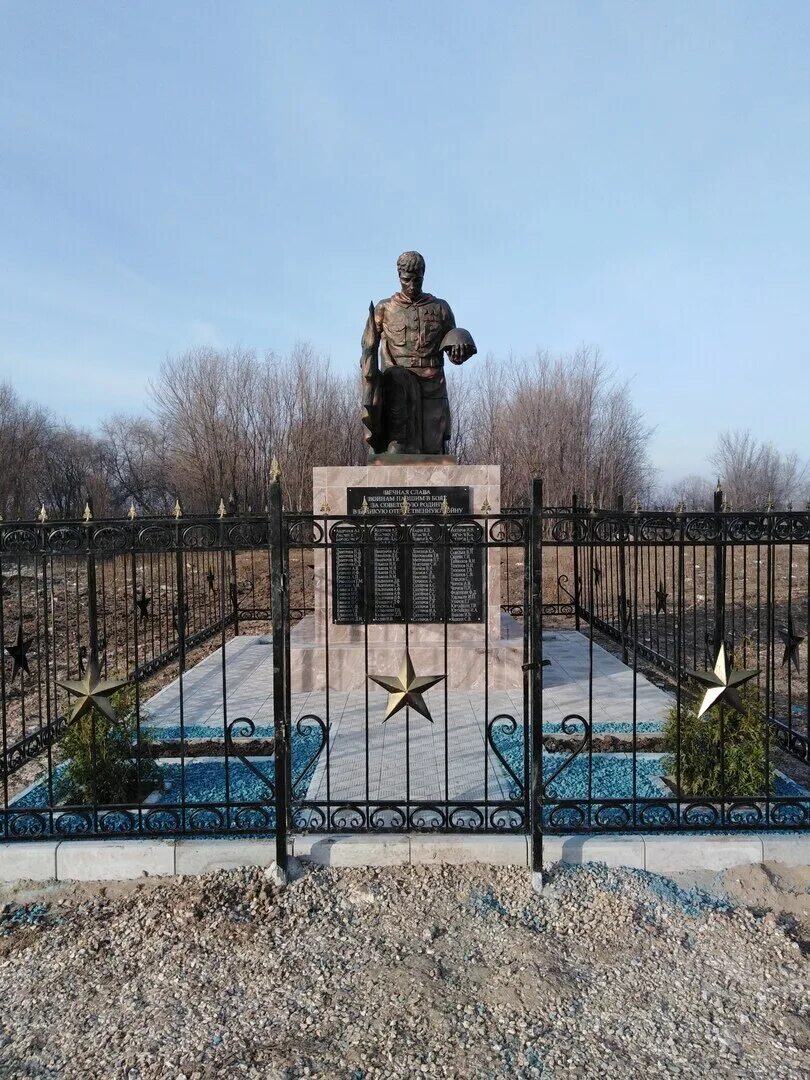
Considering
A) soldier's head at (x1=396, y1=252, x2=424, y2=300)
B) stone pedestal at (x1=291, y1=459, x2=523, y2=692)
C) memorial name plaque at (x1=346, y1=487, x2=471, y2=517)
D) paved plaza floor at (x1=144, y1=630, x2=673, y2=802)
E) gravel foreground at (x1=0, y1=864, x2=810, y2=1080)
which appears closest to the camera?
gravel foreground at (x1=0, y1=864, x2=810, y2=1080)

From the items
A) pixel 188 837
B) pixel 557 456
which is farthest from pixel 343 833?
pixel 557 456

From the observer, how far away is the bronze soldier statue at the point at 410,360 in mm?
6945

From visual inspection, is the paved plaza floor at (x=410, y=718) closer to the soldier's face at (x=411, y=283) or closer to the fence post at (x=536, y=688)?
the fence post at (x=536, y=688)

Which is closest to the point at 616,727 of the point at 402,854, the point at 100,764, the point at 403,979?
the point at 402,854

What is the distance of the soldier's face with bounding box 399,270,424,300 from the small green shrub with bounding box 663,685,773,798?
203 inches

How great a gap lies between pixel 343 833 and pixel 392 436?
4574 mm

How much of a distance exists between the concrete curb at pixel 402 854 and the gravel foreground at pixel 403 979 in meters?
0.07

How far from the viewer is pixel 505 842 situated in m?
3.39

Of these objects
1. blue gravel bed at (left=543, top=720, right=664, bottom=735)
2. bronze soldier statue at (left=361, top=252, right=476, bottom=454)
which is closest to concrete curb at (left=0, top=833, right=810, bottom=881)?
blue gravel bed at (left=543, top=720, right=664, bottom=735)

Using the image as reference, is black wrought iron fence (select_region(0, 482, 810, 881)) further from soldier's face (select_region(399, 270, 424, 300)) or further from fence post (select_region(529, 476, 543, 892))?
soldier's face (select_region(399, 270, 424, 300))

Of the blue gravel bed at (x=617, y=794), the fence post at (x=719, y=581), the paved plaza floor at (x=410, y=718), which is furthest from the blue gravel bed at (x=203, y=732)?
the fence post at (x=719, y=581)

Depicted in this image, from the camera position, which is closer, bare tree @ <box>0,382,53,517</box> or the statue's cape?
the statue's cape

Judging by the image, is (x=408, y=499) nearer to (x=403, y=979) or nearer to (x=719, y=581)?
(x=719, y=581)

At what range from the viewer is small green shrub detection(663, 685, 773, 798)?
12.3ft
